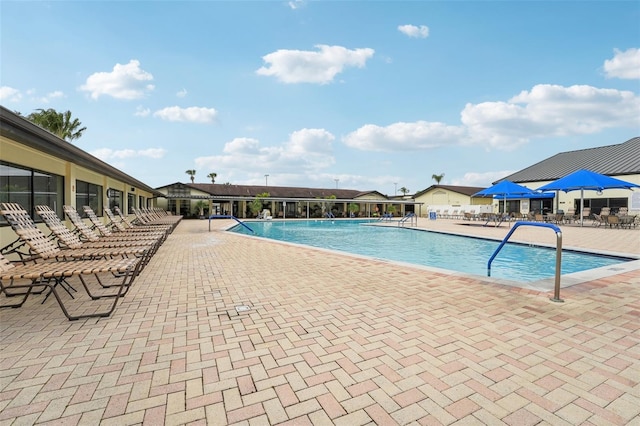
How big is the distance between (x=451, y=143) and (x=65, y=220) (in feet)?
89.7

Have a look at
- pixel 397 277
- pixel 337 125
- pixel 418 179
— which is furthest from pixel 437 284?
pixel 418 179

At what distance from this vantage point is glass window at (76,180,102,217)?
958cm

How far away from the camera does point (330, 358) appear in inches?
93.0

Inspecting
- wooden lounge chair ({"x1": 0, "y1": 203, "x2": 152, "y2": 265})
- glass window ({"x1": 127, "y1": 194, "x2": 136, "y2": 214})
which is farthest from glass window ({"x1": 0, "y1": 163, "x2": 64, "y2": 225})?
glass window ({"x1": 127, "y1": 194, "x2": 136, "y2": 214})

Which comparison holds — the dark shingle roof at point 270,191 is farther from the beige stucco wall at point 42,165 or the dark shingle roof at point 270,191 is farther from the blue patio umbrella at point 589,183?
the blue patio umbrella at point 589,183

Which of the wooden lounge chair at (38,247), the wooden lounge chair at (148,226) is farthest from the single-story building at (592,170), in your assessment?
the wooden lounge chair at (38,247)

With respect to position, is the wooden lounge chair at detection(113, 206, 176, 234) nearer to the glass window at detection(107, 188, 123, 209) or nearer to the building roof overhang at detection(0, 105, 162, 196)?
the glass window at detection(107, 188, 123, 209)

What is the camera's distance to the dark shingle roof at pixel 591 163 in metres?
22.1

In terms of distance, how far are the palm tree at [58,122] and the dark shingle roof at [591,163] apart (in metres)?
42.0

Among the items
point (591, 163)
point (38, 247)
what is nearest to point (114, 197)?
point (38, 247)

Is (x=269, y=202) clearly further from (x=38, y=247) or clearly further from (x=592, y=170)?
(x=592, y=170)

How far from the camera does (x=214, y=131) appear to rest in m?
22.2

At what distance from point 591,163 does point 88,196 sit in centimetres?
3377

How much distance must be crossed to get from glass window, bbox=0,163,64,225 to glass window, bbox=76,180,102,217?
156 centimetres
